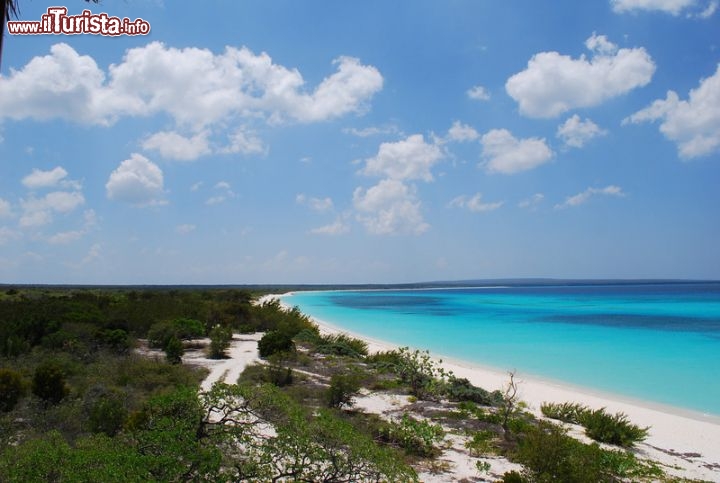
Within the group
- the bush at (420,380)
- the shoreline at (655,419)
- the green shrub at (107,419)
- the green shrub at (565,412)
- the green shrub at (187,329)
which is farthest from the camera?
the green shrub at (187,329)

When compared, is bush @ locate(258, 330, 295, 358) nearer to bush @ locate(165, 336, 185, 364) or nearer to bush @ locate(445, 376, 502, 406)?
bush @ locate(165, 336, 185, 364)

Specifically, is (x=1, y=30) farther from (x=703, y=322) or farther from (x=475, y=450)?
(x=703, y=322)

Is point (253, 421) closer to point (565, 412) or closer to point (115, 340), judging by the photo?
point (565, 412)

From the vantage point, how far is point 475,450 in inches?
354

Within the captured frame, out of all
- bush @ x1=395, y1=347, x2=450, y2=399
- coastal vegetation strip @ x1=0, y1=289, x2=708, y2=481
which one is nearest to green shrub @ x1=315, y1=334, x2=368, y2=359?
coastal vegetation strip @ x1=0, y1=289, x2=708, y2=481

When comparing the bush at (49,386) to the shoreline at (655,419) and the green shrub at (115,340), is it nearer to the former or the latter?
the green shrub at (115,340)

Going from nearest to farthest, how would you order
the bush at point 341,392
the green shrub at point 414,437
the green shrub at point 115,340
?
1. the green shrub at point 414,437
2. the bush at point 341,392
3. the green shrub at point 115,340

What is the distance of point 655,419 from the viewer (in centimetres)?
1329

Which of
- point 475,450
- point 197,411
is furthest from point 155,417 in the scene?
point 475,450

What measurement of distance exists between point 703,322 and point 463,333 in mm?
26747

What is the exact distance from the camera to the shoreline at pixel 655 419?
9.61 meters

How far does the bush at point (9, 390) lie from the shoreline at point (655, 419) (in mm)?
12363

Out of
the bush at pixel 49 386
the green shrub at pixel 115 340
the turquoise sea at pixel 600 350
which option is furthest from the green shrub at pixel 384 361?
the bush at pixel 49 386

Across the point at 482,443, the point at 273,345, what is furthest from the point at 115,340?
the point at 482,443
